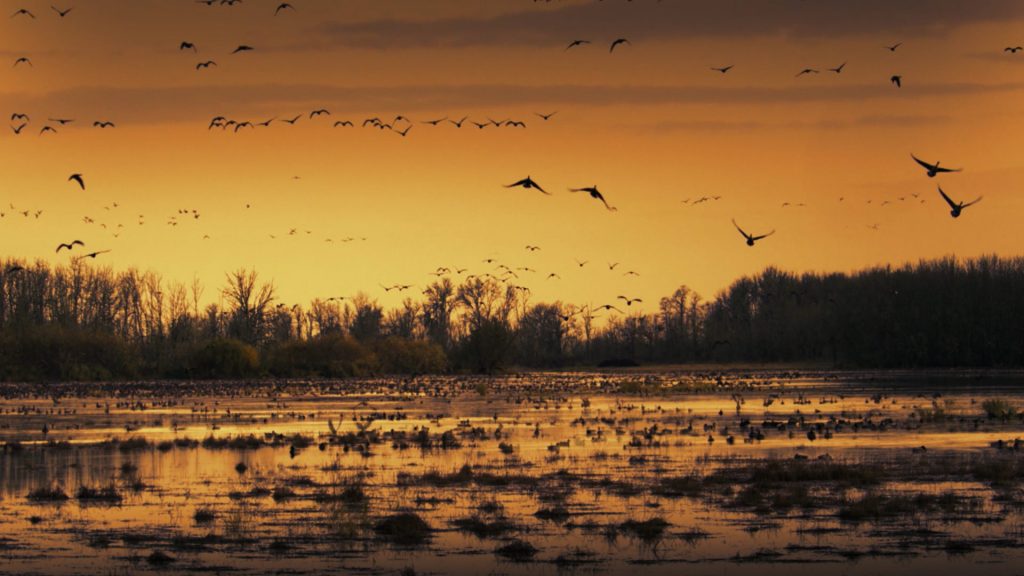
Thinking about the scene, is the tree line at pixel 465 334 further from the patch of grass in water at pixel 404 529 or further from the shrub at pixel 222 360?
the patch of grass in water at pixel 404 529

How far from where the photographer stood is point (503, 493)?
103 ft

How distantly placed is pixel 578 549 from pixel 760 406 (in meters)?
42.6

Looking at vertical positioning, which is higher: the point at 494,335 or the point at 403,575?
the point at 494,335

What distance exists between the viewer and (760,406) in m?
65.5

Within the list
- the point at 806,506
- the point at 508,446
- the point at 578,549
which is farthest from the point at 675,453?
the point at 578,549

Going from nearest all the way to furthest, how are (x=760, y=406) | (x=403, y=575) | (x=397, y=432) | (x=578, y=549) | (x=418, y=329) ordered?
1. (x=403, y=575)
2. (x=578, y=549)
3. (x=397, y=432)
4. (x=760, y=406)
5. (x=418, y=329)

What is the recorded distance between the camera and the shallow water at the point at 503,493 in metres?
23.4

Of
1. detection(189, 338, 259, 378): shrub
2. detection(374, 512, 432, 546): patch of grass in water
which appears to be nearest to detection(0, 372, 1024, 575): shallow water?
detection(374, 512, 432, 546): patch of grass in water

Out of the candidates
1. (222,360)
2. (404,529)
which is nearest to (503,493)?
(404,529)

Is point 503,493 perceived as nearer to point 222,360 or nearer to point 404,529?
point 404,529

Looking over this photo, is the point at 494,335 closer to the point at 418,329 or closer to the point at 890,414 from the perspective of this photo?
the point at 418,329

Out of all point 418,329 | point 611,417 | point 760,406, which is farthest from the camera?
point 418,329

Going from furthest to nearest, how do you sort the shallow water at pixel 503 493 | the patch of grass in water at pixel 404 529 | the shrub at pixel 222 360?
1. the shrub at pixel 222 360
2. the patch of grass in water at pixel 404 529
3. the shallow water at pixel 503 493

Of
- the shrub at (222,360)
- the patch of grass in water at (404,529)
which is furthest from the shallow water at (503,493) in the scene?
the shrub at (222,360)
